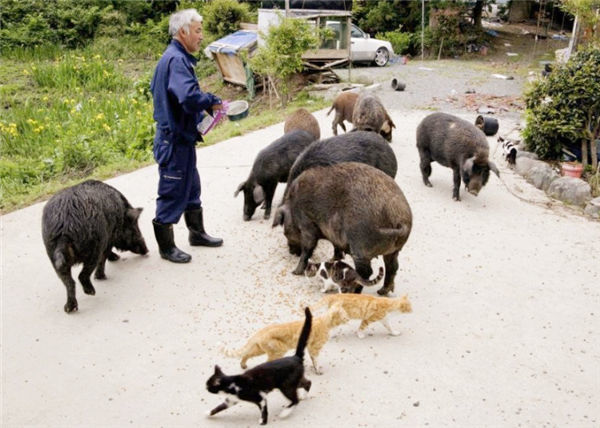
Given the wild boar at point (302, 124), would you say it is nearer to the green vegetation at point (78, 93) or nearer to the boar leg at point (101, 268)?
the green vegetation at point (78, 93)

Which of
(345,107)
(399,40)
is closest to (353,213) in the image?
(345,107)

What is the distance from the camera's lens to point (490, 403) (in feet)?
12.4

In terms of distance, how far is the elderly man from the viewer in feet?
16.4

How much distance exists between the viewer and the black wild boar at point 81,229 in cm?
466

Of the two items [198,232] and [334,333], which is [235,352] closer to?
[334,333]

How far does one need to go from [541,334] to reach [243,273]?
2701 millimetres

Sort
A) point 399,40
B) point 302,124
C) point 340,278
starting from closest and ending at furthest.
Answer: point 340,278, point 302,124, point 399,40

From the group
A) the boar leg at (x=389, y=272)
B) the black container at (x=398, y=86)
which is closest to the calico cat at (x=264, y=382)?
the boar leg at (x=389, y=272)

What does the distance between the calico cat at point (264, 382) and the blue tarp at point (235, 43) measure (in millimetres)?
14912

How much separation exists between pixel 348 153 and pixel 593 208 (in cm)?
348

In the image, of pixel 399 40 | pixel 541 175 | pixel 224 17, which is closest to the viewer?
pixel 541 175

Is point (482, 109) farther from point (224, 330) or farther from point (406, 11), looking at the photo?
point (406, 11)

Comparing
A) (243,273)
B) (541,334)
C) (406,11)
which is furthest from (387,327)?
(406,11)

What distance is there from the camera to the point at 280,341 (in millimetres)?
3836
